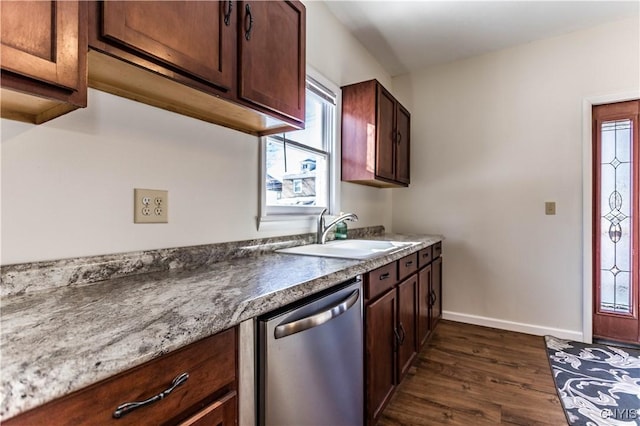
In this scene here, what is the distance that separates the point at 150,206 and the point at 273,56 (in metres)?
0.75

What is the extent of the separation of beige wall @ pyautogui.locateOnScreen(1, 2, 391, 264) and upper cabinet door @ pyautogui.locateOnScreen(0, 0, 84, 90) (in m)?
0.32

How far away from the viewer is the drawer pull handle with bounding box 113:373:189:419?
1.81 feet

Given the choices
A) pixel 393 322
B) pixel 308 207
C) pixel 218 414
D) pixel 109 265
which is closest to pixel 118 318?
pixel 218 414

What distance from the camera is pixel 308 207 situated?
6.86 ft

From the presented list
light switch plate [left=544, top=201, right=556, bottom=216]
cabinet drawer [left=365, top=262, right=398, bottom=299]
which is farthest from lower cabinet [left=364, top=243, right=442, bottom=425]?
light switch plate [left=544, top=201, right=556, bottom=216]

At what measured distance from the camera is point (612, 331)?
254cm

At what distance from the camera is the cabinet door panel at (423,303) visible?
220cm

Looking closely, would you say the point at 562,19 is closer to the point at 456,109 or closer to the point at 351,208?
the point at 456,109

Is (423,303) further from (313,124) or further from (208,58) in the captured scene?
(208,58)

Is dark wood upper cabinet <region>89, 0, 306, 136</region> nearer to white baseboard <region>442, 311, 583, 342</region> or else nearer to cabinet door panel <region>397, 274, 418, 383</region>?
cabinet door panel <region>397, 274, 418, 383</region>

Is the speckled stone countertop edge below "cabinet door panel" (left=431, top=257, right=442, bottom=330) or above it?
above

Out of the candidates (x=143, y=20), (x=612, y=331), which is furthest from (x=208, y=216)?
(x=612, y=331)

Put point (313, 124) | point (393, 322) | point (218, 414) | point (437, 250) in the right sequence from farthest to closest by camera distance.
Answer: point (437, 250)
point (313, 124)
point (393, 322)
point (218, 414)

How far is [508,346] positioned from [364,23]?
2.69 meters
